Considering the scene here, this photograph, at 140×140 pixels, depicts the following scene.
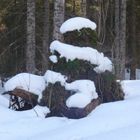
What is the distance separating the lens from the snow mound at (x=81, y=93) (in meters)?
9.17

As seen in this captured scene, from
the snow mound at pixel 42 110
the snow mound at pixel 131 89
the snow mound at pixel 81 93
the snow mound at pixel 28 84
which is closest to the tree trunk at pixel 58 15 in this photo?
the snow mound at pixel 131 89

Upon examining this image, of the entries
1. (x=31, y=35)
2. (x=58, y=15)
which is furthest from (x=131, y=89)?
(x=31, y=35)

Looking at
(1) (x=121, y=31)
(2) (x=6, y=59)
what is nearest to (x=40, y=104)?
(1) (x=121, y=31)

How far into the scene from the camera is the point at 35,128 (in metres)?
8.34

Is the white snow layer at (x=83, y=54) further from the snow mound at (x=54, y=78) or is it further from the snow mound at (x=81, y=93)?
the snow mound at (x=81, y=93)

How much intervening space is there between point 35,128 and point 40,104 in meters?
1.57

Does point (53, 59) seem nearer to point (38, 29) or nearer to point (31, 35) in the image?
point (31, 35)

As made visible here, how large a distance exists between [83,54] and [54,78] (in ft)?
2.80

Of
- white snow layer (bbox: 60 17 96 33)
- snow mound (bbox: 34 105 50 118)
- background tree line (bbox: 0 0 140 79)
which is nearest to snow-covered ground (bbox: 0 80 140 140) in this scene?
snow mound (bbox: 34 105 50 118)

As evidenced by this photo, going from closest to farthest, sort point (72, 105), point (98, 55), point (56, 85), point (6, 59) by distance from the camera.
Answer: point (72, 105) < point (56, 85) < point (98, 55) < point (6, 59)

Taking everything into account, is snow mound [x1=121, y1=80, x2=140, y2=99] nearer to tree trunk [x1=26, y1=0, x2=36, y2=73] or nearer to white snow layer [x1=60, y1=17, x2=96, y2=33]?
white snow layer [x1=60, y1=17, x2=96, y2=33]

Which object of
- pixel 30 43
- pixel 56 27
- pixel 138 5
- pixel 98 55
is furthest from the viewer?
pixel 138 5

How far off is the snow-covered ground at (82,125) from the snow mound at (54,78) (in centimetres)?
81

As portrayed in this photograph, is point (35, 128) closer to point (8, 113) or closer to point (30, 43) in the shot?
point (8, 113)
